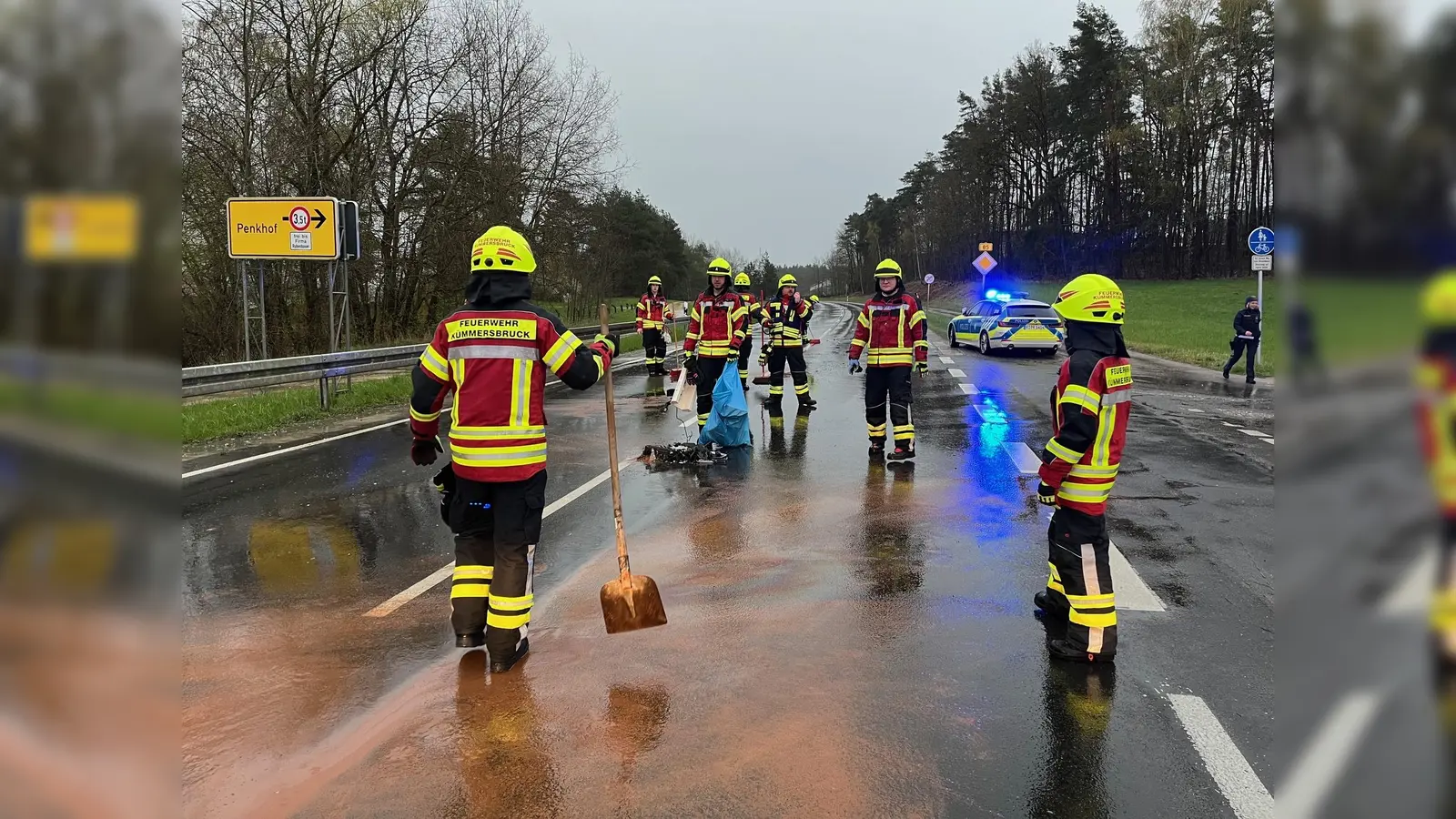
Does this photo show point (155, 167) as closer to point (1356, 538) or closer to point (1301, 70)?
point (1301, 70)

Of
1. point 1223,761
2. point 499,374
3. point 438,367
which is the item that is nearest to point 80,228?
point 499,374

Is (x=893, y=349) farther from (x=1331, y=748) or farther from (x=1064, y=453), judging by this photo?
(x=1331, y=748)

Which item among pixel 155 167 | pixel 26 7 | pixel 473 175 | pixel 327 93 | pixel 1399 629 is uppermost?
pixel 327 93

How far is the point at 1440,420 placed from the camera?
0.79 meters

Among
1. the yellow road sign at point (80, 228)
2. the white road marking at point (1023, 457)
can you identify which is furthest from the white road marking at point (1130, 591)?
the yellow road sign at point (80, 228)

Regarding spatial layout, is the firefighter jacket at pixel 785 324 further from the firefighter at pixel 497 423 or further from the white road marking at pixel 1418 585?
the white road marking at pixel 1418 585

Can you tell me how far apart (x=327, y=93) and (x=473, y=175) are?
452 centimetres

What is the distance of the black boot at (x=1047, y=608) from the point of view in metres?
4.67

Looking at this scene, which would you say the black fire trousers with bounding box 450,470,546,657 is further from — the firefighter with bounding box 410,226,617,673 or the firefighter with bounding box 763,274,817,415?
the firefighter with bounding box 763,274,817,415

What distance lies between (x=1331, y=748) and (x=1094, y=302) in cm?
376

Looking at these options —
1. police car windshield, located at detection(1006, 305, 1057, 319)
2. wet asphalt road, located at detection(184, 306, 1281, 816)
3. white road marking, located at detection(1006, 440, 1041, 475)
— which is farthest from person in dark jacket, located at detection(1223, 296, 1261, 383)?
wet asphalt road, located at detection(184, 306, 1281, 816)

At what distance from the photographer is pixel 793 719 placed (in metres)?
3.70

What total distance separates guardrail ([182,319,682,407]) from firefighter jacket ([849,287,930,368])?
14.6 ft

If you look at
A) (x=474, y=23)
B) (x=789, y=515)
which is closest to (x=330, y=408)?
(x=789, y=515)
